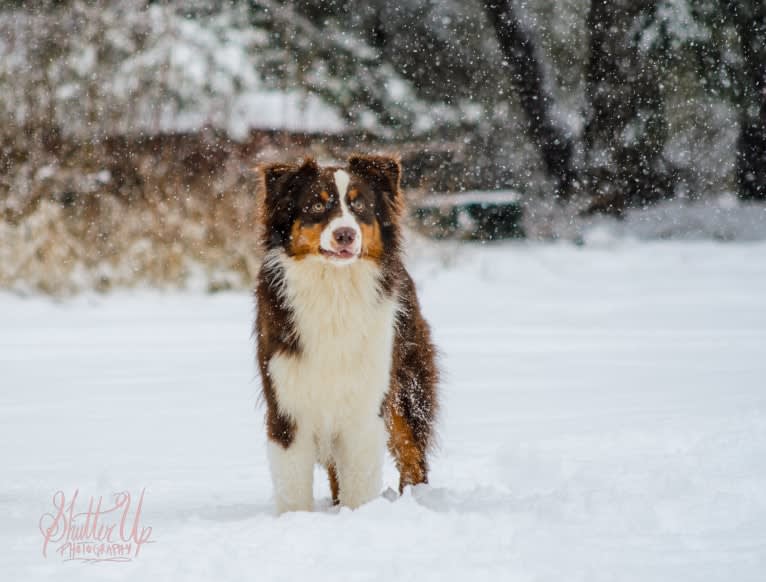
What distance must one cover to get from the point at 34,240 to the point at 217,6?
5.78 m

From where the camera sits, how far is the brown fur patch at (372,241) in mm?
4113

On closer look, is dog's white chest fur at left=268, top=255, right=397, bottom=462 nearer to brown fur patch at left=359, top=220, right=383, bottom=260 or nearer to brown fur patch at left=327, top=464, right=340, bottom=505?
brown fur patch at left=359, top=220, right=383, bottom=260

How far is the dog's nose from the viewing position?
3938 millimetres

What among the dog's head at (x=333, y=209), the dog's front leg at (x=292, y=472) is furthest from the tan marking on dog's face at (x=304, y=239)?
the dog's front leg at (x=292, y=472)

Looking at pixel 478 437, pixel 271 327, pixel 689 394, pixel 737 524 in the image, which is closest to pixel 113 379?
pixel 478 437

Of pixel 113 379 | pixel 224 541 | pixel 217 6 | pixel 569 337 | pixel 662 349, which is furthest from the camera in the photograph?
pixel 217 6

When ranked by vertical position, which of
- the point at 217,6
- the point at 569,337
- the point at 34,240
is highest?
the point at 217,6

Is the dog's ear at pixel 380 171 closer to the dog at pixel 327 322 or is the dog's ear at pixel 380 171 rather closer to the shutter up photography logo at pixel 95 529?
the dog at pixel 327 322

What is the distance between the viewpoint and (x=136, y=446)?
224 inches

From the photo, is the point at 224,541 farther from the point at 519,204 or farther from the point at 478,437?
the point at 519,204

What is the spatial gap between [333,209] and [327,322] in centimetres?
49

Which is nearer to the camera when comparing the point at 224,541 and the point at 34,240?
the point at 224,541

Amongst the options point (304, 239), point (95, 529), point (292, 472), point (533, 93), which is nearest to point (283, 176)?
point (304, 239)

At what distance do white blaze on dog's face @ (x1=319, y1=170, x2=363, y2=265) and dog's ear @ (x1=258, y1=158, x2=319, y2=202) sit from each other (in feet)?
0.96
